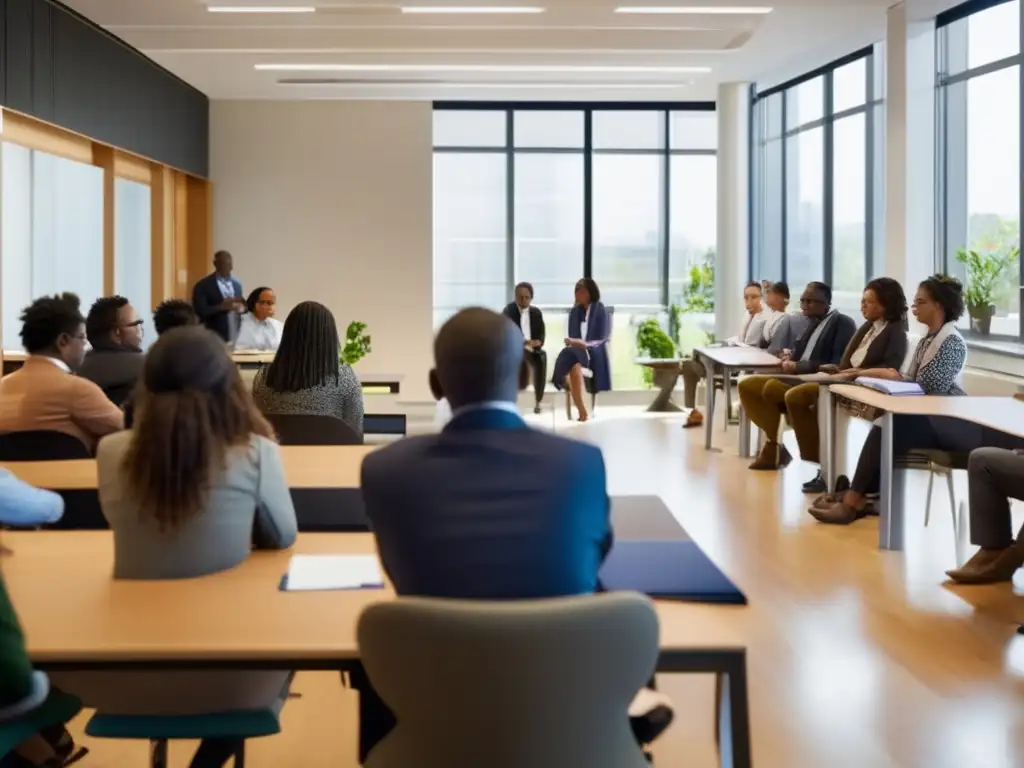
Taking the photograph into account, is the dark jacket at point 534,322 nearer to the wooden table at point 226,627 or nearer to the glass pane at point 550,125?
the glass pane at point 550,125

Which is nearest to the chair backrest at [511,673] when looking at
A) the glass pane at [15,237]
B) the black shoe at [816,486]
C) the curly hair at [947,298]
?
the curly hair at [947,298]

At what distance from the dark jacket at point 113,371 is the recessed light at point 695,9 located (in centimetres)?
488

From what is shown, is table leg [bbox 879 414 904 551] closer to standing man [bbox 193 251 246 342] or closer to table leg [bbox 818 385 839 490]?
table leg [bbox 818 385 839 490]

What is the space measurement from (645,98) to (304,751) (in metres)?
11.6

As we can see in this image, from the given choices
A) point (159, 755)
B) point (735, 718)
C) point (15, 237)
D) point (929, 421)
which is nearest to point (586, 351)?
point (15, 237)

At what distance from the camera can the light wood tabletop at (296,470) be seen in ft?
13.0

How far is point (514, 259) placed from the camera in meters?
14.9

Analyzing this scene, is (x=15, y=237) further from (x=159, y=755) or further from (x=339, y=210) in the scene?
(x=159, y=755)

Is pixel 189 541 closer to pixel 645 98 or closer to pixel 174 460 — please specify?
pixel 174 460

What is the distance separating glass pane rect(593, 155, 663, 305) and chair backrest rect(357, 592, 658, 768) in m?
13.0

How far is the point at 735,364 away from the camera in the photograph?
9000mm

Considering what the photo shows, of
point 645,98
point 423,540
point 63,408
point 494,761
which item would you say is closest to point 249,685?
point 423,540

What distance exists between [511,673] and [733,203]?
497 inches

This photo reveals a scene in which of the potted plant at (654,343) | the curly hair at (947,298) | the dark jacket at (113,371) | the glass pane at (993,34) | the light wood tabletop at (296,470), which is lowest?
the light wood tabletop at (296,470)
